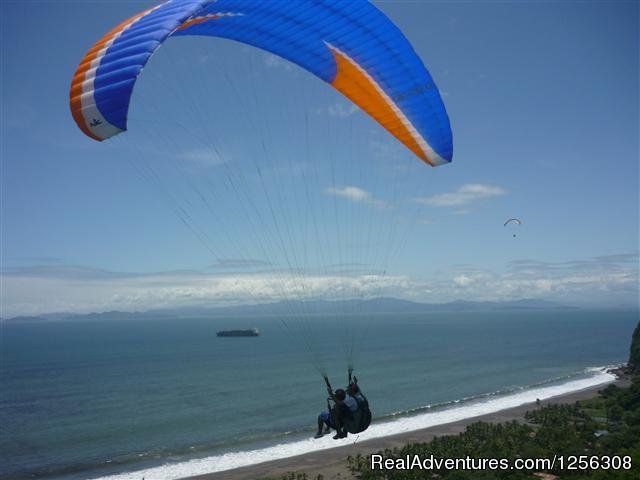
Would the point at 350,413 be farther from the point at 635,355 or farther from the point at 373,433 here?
the point at 635,355

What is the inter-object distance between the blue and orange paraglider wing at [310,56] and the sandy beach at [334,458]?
18.1 metres

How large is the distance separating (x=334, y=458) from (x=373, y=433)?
21.9 ft

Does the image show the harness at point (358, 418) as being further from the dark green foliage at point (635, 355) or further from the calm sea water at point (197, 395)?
the dark green foliage at point (635, 355)

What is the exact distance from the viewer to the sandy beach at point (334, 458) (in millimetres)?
23516

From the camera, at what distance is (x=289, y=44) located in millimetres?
9891

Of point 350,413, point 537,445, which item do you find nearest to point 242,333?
point 537,445

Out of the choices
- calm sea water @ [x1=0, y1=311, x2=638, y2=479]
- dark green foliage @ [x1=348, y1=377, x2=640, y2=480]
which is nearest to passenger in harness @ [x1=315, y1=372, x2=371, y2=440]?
dark green foliage @ [x1=348, y1=377, x2=640, y2=480]

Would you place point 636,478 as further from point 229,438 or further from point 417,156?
point 229,438

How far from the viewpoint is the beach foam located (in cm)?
2543

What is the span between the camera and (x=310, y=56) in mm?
10172

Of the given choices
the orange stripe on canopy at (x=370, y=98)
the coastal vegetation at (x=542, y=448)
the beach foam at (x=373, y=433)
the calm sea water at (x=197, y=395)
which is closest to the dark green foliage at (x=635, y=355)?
the beach foam at (x=373, y=433)

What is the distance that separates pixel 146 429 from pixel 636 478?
30.5 meters

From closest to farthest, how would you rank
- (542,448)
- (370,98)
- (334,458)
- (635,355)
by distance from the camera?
(370,98), (542,448), (334,458), (635,355)

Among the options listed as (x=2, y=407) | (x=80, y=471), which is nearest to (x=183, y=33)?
(x=80, y=471)
